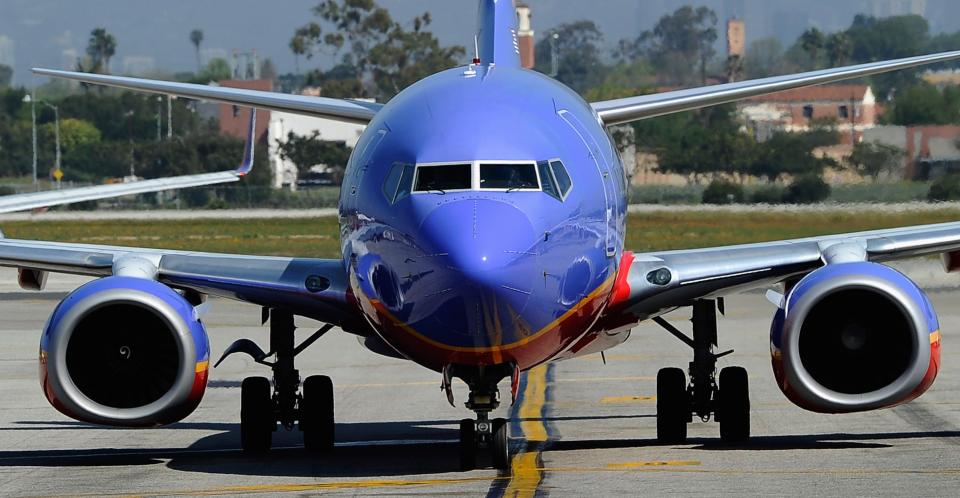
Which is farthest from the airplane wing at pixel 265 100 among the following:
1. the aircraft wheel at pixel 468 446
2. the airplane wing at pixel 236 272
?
the aircraft wheel at pixel 468 446

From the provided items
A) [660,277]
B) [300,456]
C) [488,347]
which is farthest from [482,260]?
[300,456]

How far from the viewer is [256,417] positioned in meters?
16.6

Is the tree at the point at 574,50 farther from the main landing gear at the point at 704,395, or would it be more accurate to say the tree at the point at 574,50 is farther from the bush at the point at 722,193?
the main landing gear at the point at 704,395

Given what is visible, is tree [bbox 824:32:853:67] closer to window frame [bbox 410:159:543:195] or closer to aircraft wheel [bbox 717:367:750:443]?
aircraft wheel [bbox 717:367:750:443]

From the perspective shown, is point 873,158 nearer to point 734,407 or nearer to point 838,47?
point 734,407

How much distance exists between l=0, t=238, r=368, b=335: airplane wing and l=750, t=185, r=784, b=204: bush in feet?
128

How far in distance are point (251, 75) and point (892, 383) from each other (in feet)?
422

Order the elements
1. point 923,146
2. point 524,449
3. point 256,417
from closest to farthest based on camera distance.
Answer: point 524,449 → point 256,417 → point 923,146

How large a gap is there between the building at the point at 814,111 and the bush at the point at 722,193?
3901 mm

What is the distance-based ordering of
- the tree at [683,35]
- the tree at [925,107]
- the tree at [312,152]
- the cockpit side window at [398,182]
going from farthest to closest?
the tree at [683,35], the tree at [312,152], the tree at [925,107], the cockpit side window at [398,182]

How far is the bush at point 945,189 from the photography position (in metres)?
47.5

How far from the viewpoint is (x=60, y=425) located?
1947cm

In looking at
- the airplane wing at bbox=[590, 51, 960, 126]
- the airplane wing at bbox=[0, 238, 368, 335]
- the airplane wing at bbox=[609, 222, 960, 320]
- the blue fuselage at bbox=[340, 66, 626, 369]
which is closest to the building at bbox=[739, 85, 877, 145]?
the airplane wing at bbox=[590, 51, 960, 126]

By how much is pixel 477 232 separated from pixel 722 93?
20.7 ft
